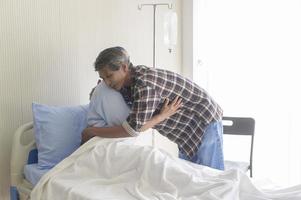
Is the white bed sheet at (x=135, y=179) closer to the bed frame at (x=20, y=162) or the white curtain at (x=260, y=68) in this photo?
the bed frame at (x=20, y=162)

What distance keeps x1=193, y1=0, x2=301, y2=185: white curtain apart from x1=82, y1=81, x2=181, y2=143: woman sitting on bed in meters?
1.30

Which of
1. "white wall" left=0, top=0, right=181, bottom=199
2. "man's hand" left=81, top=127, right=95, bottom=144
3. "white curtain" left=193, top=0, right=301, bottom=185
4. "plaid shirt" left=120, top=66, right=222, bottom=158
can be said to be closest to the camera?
"plaid shirt" left=120, top=66, right=222, bottom=158

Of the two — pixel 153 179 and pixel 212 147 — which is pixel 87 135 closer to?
pixel 153 179

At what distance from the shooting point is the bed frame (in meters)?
1.92

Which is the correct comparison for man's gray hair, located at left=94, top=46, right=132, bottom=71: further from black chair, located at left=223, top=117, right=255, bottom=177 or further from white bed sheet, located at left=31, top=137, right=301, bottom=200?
black chair, located at left=223, top=117, right=255, bottom=177

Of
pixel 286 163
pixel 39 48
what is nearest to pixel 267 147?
pixel 286 163

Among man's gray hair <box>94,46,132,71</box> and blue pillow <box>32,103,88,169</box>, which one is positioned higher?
man's gray hair <box>94,46,132,71</box>

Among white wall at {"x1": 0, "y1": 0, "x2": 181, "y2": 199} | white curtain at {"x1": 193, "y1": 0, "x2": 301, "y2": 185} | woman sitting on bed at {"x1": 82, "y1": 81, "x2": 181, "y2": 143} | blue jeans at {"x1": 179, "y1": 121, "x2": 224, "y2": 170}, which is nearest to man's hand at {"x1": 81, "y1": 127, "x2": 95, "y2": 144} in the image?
woman sitting on bed at {"x1": 82, "y1": 81, "x2": 181, "y2": 143}

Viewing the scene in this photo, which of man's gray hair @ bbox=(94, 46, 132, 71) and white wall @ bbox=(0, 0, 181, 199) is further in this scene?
white wall @ bbox=(0, 0, 181, 199)

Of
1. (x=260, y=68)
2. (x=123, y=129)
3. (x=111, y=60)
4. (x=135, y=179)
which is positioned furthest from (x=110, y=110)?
(x=260, y=68)

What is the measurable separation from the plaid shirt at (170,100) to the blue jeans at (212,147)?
0.03 metres

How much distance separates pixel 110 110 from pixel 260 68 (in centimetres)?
158

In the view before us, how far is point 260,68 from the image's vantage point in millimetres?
3020

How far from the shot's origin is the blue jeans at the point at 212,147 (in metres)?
2.10
